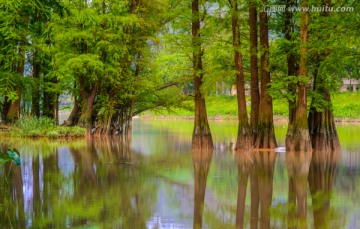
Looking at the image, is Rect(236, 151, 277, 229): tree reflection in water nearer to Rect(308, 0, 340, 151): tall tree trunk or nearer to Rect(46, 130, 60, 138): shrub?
Rect(308, 0, 340, 151): tall tree trunk

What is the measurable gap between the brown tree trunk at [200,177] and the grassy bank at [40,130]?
26.7 ft

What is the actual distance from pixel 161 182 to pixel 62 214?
4.61 m

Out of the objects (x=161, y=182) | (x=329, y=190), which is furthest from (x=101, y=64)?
(x=329, y=190)

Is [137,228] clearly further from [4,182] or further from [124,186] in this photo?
[4,182]

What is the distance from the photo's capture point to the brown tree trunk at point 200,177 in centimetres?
1014

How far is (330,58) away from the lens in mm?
19188

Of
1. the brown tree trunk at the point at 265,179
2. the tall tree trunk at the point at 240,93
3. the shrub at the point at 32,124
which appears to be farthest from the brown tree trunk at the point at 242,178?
the shrub at the point at 32,124

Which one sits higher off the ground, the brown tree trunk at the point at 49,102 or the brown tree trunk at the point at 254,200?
the brown tree trunk at the point at 49,102

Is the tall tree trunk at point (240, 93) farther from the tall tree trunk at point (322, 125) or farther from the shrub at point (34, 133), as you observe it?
the shrub at point (34, 133)

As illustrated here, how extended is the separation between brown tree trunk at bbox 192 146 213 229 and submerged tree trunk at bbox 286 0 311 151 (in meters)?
3.04

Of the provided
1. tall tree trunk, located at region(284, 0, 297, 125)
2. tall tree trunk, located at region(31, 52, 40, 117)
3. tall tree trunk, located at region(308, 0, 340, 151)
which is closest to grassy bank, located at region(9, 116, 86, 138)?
tall tree trunk, located at region(31, 52, 40, 117)

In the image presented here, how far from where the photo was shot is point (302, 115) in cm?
2062

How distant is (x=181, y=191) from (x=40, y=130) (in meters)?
16.9

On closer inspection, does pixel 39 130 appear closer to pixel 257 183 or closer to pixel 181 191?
pixel 257 183
